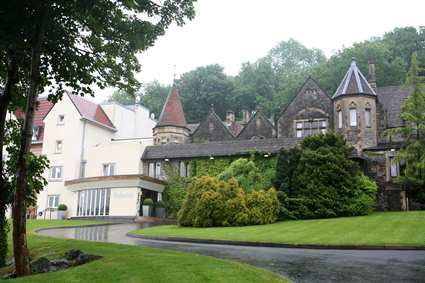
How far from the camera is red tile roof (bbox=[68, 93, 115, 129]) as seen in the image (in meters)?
47.0

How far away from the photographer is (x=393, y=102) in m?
43.3

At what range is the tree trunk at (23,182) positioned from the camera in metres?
11.2

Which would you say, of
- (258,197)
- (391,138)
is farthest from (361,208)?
(391,138)

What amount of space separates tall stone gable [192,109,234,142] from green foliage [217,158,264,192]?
1699 centimetres

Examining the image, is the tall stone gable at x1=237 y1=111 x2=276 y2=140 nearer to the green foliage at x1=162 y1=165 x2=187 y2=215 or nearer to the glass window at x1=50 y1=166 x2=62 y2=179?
the green foliage at x1=162 y1=165 x2=187 y2=215

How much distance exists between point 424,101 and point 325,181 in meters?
7.30

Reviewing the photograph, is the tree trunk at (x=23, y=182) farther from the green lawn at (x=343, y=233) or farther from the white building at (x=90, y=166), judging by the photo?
the white building at (x=90, y=166)

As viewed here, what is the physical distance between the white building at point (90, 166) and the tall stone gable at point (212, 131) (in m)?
7.10

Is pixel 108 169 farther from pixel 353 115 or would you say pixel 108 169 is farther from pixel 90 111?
pixel 353 115

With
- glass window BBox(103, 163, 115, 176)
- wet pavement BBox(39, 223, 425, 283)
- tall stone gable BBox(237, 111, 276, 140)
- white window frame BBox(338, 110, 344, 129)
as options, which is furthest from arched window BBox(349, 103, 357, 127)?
wet pavement BBox(39, 223, 425, 283)

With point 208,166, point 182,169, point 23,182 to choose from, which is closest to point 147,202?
point 182,169

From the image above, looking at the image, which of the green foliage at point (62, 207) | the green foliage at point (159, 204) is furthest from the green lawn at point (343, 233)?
the green foliage at point (62, 207)

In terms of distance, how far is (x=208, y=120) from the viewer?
176 feet

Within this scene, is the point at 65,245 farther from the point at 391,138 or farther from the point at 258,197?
the point at 391,138
